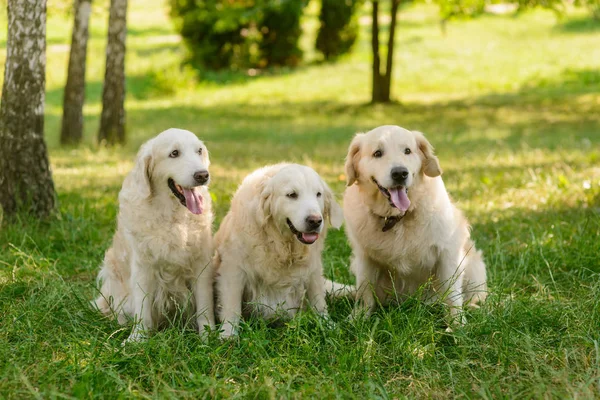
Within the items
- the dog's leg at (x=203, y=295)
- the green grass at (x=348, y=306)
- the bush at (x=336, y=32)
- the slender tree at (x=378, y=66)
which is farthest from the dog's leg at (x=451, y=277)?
the bush at (x=336, y=32)

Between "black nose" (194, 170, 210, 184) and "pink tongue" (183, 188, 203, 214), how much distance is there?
147mm

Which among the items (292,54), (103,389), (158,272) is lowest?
(103,389)

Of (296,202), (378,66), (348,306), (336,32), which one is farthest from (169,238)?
(336,32)

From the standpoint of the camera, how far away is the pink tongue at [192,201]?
13.7 ft

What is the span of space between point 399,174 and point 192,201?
122 centimetres

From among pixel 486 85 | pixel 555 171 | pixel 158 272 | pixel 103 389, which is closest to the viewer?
pixel 103 389

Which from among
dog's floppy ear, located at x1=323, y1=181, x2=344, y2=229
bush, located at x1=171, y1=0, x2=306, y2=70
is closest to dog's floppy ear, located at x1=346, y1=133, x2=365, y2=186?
dog's floppy ear, located at x1=323, y1=181, x2=344, y2=229

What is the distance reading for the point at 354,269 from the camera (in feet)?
16.0

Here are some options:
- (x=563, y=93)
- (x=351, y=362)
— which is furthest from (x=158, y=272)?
Result: (x=563, y=93)

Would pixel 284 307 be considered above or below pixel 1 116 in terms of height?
below

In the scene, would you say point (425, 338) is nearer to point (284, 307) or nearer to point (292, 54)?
point (284, 307)

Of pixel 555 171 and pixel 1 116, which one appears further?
pixel 555 171

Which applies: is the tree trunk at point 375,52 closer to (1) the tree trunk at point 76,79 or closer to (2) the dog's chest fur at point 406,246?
(1) the tree trunk at point 76,79

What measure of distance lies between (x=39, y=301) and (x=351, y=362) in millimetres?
2068
